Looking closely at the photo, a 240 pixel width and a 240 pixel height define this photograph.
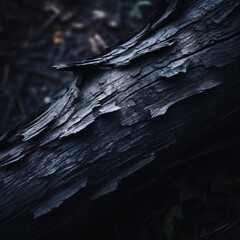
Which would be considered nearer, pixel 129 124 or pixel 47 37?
pixel 129 124

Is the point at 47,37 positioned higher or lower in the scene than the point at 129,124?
higher

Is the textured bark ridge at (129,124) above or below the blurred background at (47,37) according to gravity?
below

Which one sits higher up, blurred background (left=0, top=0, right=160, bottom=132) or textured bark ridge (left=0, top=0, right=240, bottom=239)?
blurred background (left=0, top=0, right=160, bottom=132)

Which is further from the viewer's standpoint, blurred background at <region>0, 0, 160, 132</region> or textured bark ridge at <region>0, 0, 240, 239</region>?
blurred background at <region>0, 0, 160, 132</region>

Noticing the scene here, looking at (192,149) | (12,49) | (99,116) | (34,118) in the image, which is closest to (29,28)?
(12,49)

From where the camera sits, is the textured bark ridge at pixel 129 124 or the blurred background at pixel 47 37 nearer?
the textured bark ridge at pixel 129 124
